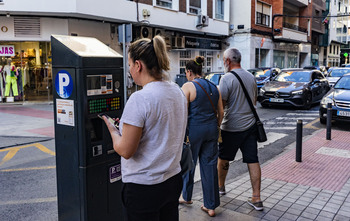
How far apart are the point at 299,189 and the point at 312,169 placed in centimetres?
116

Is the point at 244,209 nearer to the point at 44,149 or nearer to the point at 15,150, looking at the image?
the point at 44,149

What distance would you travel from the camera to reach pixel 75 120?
104 inches

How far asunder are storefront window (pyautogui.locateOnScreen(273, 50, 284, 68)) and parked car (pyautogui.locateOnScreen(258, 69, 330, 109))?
1790cm

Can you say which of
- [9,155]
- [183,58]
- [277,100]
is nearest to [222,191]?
[9,155]

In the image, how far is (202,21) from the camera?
21.8 m

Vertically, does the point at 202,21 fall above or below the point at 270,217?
above

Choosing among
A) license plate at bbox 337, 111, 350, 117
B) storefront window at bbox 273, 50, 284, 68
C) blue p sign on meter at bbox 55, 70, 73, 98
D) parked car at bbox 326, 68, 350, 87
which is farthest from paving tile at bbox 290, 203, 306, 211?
storefront window at bbox 273, 50, 284, 68

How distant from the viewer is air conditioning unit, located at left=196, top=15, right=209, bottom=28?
71.1ft

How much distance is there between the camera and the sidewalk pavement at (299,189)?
12.7ft

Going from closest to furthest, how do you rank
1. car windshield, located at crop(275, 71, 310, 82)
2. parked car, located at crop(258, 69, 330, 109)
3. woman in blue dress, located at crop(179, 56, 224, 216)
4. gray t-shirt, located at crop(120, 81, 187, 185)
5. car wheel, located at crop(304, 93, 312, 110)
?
gray t-shirt, located at crop(120, 81, 187, 185) < woman in blue dress, located at crop(179, 56, 224, 216) < parked car, located at crop(258, 69, 330, 109) < car wheel, located at crop(304, 93, 312, 110) < car windshield, located at crop(275, 71, 310, 82)

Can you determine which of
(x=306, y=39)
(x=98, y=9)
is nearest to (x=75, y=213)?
(x=98, y=9)

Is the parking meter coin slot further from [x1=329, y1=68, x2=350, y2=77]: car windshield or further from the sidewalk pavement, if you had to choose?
[x1=329, y1=68, x2=350, y2=77]: car windshield

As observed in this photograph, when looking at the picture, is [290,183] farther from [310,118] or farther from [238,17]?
[238,17]

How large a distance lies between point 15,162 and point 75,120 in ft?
14.5
